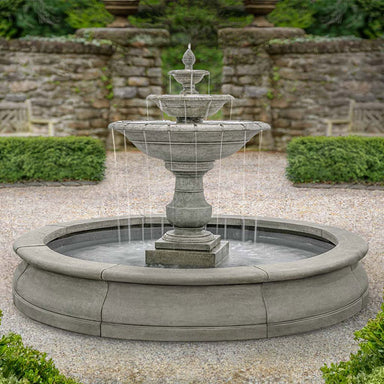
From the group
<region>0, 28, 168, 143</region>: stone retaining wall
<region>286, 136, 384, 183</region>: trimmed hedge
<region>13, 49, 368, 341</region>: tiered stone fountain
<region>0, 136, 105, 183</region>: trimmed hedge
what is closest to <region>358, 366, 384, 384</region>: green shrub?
<region>13, 49, 368, 341</region>: tiered stone fountain

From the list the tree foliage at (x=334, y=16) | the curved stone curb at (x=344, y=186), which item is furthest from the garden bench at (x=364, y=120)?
the curved stone curb at (x=344, y=186)

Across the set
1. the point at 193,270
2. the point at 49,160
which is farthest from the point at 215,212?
the point at 193,270

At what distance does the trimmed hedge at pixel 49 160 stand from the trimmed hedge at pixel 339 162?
383 centimetres

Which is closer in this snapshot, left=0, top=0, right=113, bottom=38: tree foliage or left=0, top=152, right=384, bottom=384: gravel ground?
left=0, top=152, right=384, bottom=384: gravel ground

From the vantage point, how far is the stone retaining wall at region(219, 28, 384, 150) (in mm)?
14234

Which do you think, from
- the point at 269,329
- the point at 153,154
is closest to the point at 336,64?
the point at 153,154

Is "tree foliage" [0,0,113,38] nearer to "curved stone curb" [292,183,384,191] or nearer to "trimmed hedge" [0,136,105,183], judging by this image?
"trimmed hedge" [0,136,105,183]

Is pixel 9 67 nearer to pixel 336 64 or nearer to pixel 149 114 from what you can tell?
pixel 149 114

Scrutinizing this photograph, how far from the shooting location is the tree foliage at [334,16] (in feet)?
51.0

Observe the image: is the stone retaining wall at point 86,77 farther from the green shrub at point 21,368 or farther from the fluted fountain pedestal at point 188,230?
the green shrub at point 21,368

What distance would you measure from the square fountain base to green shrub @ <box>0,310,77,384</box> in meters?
2.51

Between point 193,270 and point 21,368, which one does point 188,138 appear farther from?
point 21,368

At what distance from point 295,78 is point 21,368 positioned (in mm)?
13484

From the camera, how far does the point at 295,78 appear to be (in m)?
14.9
